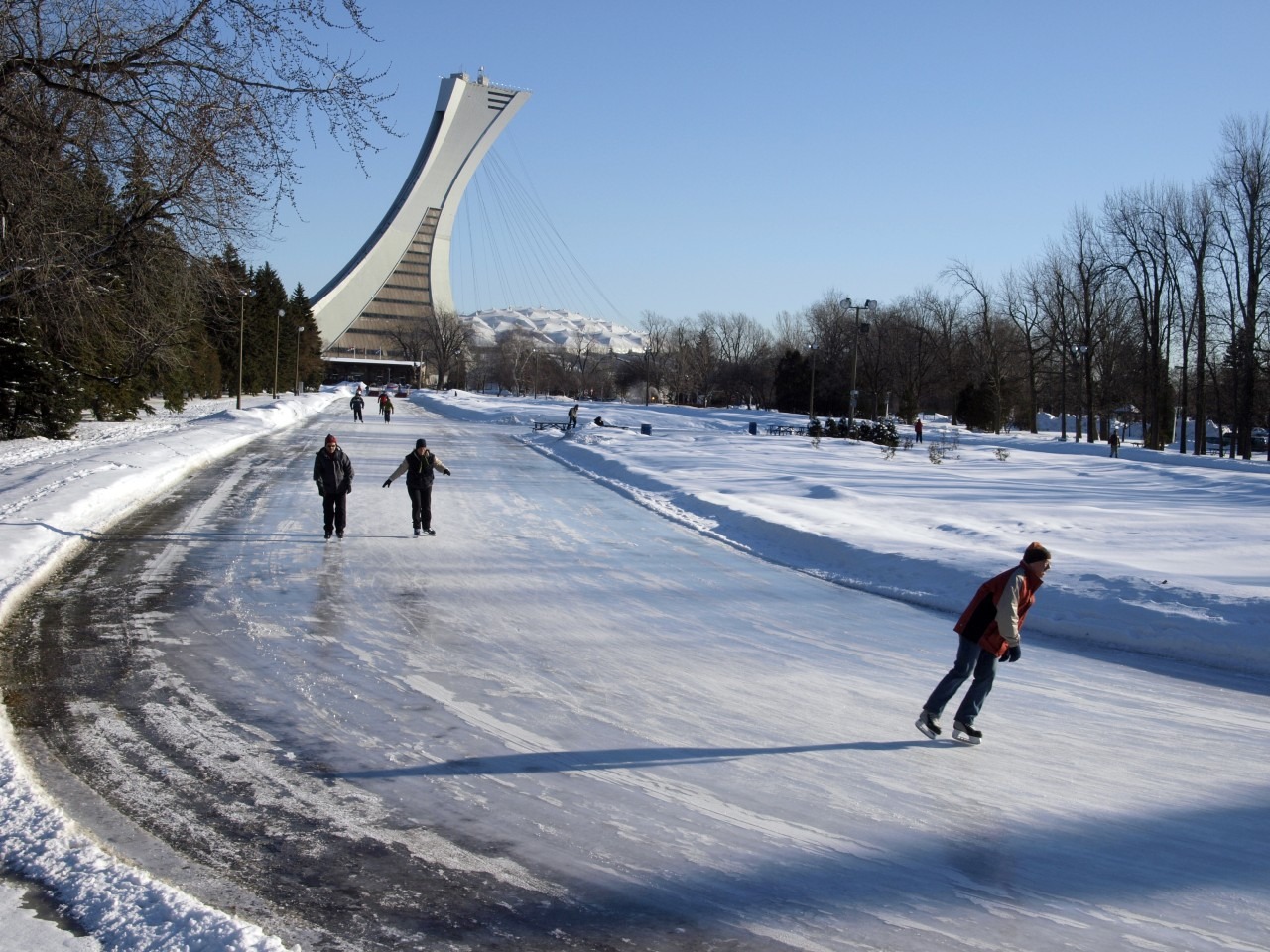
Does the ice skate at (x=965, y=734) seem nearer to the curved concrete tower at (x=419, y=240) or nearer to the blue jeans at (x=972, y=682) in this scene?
the blue jeans at (x=972, y=682)

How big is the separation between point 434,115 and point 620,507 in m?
158

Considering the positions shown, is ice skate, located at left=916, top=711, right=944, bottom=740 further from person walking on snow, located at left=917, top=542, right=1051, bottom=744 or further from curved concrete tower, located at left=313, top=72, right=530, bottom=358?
curved concrete tower, located at left=313, top=72, right=530, bottom=358

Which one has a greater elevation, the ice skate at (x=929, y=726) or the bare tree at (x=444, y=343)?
the bare tree at (x=444, y=343)

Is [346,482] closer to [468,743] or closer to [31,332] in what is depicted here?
[468,743]

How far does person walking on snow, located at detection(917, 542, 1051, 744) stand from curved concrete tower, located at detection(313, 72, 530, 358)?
16019cm

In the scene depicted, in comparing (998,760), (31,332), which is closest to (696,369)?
(31,332)

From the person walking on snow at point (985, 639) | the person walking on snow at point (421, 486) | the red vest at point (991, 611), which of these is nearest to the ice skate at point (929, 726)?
the person walking on snow at point (985, 639)

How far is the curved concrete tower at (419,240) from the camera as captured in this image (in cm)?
16288

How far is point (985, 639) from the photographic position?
6688 mm

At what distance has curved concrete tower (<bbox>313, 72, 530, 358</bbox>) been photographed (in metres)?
163

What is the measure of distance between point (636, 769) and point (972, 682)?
235 cm

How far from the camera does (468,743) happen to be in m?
6.36

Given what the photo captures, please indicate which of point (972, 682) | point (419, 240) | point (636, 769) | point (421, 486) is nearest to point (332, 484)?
point (421, 486)

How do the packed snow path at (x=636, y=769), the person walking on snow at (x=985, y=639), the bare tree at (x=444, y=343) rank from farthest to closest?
1. the bare tree at (x=444, y=343)
2. the person walking on snow at (x=985, y=639)
3. the packed snow path at (x=636, y=769)
